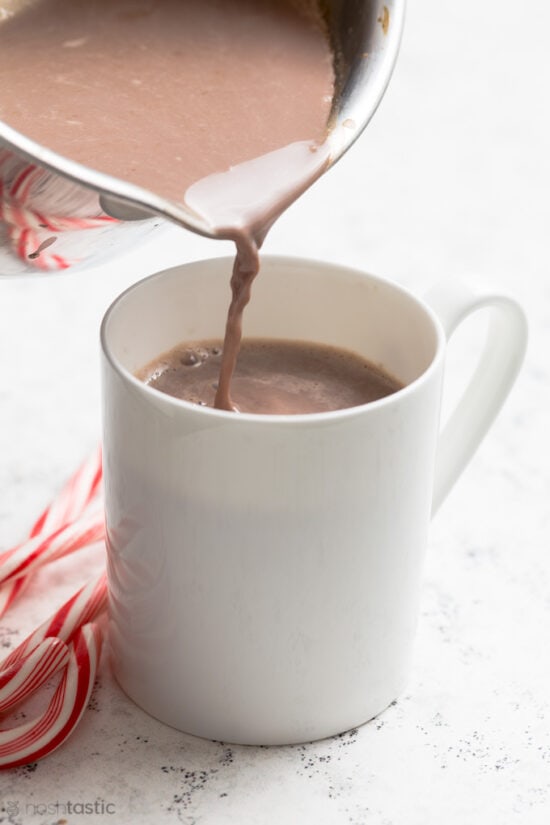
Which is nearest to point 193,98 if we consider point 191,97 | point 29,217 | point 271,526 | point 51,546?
point 191,97

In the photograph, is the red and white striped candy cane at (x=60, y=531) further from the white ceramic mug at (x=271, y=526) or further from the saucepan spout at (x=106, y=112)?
the saucepan spout at (x=106, y=112)

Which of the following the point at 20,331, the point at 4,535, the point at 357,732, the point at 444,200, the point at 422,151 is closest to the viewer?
the point at 357,732

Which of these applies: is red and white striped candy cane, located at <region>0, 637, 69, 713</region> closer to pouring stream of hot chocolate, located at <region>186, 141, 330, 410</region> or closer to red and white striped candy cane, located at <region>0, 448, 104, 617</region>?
red and white striped candy cane, located at <region>0, 448, 104, 617</region>

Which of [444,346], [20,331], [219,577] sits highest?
[444,346]

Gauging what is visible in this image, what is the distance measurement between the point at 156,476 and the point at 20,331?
0.60 metres

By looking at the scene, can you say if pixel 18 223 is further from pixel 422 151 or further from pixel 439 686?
pixel 422 151

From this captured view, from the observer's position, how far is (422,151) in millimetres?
1956

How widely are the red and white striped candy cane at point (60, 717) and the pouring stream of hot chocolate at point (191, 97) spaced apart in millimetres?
219

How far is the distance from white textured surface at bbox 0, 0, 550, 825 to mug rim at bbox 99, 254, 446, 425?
2.5 inches

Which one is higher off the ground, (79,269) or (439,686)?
(79,269)

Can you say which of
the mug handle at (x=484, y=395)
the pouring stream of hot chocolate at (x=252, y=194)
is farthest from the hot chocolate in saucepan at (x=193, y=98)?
the mug handle at (x=484, y=395)

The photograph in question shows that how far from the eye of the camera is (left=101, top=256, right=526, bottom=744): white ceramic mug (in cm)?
89

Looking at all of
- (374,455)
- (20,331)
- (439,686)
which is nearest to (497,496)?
(439,686)
